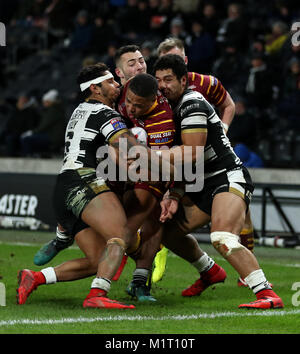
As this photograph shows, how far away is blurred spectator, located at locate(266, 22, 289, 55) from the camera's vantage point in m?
16.6

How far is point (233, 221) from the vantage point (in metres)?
7.37

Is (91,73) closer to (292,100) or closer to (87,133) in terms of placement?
(87,133)

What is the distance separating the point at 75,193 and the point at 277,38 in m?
10.1

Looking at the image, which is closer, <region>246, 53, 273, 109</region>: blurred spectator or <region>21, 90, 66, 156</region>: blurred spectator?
<region>246, 53, 273, 109</region>: blurred spectator

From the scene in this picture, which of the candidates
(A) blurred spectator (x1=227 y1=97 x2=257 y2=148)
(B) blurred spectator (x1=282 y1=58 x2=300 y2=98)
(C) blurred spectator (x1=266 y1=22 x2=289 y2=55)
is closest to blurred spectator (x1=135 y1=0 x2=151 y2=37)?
(C) blurred spectator (x1=266 y1=22 x2=289 y2=55)

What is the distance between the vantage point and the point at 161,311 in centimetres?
728

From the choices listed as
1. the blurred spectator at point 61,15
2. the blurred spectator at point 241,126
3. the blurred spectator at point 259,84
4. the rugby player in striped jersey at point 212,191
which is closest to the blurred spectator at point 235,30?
the blurred spectator at point 259,84

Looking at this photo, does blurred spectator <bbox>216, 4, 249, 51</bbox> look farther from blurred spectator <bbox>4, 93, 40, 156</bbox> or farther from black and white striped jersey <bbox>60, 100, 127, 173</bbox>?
black and white striped jersey <bbox>60, 100, 127, 173</bbox>

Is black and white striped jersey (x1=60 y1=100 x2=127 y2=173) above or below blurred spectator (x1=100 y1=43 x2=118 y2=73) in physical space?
below

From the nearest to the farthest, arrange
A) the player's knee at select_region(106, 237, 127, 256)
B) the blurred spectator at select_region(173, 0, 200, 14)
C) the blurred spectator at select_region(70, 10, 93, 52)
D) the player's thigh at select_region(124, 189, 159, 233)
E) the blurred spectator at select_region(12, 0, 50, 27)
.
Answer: the player's knee at select_region(106, 237, 127, 256) < the player's thigh at select_region(124, 189, 159, 233) < the blurred spectator at select_region(173, 0, 200, 14) < the blurred spectator at select_region(70, 10, 93, 52) < the blurred spectator at select_region(12, 0, 50, 27)

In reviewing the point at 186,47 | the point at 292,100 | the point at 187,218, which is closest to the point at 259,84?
the point at 292,100

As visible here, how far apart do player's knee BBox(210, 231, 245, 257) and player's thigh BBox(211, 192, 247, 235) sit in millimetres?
54
